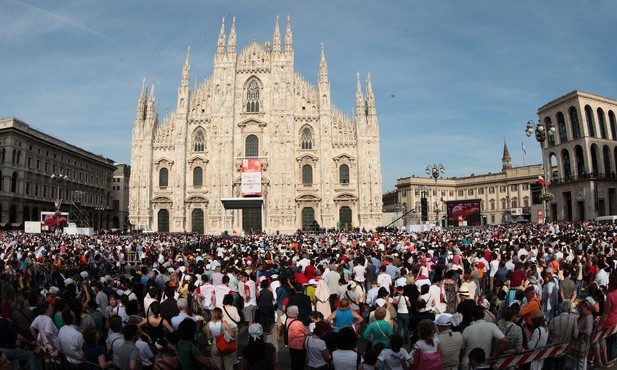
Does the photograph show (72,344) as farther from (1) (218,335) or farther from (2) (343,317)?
(2) (343,317)

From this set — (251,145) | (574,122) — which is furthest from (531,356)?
(574,122)

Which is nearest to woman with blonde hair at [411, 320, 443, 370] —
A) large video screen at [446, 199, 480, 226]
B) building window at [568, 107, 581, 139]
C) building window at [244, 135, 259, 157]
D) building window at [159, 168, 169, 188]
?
building window at [244, 135, 259, 157]

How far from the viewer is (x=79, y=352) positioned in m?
6.45

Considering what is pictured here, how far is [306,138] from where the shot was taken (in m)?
51.8

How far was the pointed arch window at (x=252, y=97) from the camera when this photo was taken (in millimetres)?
52531

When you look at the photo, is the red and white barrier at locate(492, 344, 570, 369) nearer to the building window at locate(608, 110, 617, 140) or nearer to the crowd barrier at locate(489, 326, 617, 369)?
the crowd barrier at locate(489, 326, 617, 369)

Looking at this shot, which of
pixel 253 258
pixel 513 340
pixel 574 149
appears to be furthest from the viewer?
pixel 574 149

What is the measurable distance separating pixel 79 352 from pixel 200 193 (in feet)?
151

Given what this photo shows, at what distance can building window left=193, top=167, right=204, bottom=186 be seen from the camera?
52206mm

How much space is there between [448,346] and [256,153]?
4702 cm

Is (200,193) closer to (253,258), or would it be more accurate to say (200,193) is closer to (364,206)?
(364,206)

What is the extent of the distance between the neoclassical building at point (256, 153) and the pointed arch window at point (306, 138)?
11cm

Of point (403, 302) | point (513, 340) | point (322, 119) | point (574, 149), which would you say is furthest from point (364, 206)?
point (513, 340)

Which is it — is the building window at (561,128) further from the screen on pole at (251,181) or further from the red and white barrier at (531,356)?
the red and white barrier at (531,356)
